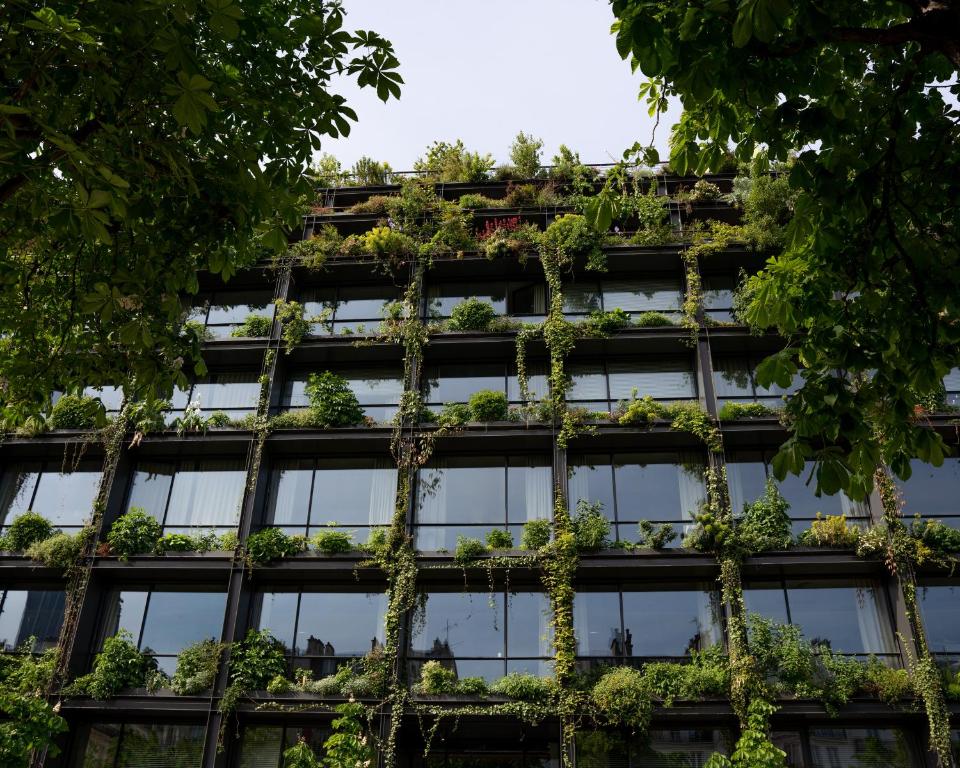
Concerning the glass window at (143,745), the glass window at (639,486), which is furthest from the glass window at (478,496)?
the glass window at (143,745)

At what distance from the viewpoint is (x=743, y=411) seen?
21.8 metres

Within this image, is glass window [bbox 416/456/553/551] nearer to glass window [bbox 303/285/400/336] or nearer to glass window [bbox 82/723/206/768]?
glass window [bbox 303/285/400/336]

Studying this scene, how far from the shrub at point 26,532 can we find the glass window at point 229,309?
24.6 feet

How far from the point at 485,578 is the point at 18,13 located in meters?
17.2

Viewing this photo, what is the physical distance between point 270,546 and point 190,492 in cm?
404

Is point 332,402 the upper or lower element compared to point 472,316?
lower

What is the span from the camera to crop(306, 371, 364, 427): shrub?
22.6 meters

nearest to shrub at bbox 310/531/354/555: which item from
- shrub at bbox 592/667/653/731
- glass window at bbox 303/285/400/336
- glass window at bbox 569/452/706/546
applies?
glass window at bbox 569/452/706/546

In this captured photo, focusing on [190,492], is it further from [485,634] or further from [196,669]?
[485,634]

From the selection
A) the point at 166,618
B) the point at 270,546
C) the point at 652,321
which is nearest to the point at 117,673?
the point at 166,618

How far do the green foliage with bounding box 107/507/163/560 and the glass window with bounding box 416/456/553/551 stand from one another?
23.5 feet

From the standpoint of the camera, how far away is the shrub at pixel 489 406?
73.0 ft

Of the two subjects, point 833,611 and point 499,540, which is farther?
point 499,540

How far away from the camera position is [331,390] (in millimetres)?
23000
